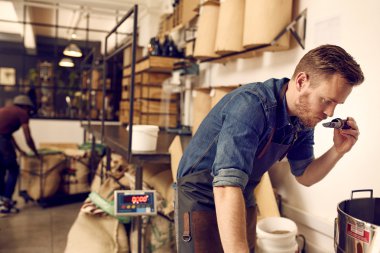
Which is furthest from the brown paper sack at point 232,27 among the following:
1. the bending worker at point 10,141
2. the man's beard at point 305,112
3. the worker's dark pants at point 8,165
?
the worker's dark pants at point 8,165

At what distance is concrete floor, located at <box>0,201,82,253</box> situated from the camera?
3.42 meters

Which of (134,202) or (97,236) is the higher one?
(134,202)

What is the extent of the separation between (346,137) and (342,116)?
0.54 m

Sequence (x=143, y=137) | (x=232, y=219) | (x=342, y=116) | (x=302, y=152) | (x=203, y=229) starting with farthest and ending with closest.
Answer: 1. (x=143, y=137)
2. (x=342, y=116)
3. (x=302, y=152)
4. (x=203, y=229)
5. (x=232, y=219)

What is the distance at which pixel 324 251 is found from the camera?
6.56ft

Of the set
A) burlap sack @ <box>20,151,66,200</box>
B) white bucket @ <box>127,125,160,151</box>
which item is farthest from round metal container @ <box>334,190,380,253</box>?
burlap sack @ <box>20,151,66,200</box>

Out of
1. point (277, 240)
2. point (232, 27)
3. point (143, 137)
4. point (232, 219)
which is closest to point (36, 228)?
point (143, 137)

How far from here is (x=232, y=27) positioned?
2.71m

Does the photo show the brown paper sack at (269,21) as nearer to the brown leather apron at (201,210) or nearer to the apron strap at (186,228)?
the brown leather apron at (201,210)

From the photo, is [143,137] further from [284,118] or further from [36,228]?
[36,228]

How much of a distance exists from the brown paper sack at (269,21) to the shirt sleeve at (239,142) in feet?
4.03

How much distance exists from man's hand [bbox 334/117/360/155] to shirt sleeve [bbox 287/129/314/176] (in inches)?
4.9

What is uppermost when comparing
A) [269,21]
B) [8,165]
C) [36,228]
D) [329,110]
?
[269,21]

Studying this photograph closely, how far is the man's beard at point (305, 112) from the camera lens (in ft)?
3.95
